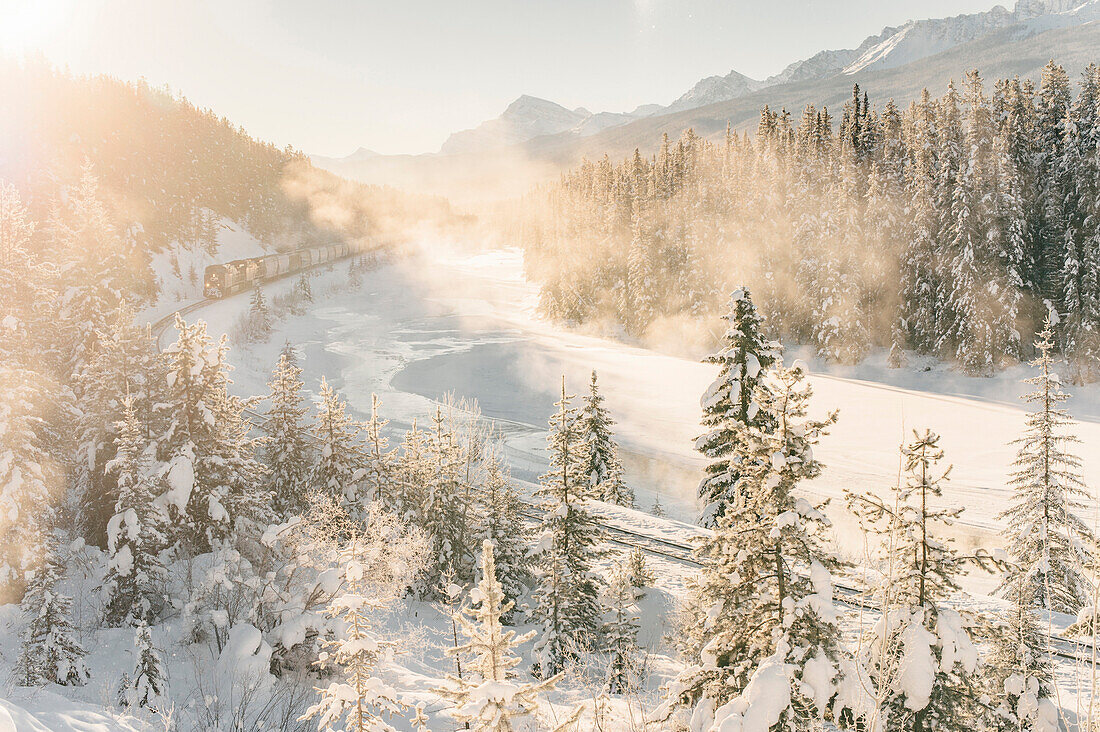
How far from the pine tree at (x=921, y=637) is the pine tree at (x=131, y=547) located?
50.7 ft

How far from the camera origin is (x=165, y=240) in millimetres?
67938

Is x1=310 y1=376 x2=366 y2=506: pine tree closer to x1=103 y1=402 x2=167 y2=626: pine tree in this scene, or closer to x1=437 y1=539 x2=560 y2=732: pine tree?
x1=103 y1=402 x2=167 y2=626: pine tree

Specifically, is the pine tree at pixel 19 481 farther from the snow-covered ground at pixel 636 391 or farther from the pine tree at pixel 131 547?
the snow-covered ground at pixel 636 391

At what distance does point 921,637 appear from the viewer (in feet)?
22.9

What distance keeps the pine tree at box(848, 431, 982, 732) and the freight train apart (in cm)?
6539

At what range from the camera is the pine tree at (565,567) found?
16203mm

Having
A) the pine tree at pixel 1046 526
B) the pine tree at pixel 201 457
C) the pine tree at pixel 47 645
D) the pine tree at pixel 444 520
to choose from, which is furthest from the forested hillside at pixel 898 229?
the pine tree at pixel 47 645

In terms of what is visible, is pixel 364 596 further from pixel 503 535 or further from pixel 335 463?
pixel 335 463

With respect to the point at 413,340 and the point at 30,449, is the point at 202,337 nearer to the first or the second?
the point at 30,449

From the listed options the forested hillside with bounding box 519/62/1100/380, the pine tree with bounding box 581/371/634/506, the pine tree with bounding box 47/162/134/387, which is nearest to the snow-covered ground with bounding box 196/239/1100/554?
the pine tree with bounding box 581/371/634/506

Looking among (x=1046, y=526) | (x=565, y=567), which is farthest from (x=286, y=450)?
(x=1046, y=526)

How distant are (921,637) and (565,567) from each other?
1074 cm

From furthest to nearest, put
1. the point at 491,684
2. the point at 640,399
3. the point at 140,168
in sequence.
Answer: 1. the point at 140,168
2. the point at 640,399
3. the point at 491,684

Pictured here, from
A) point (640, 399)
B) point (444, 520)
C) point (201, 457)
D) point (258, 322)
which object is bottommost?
point (640, 399)
